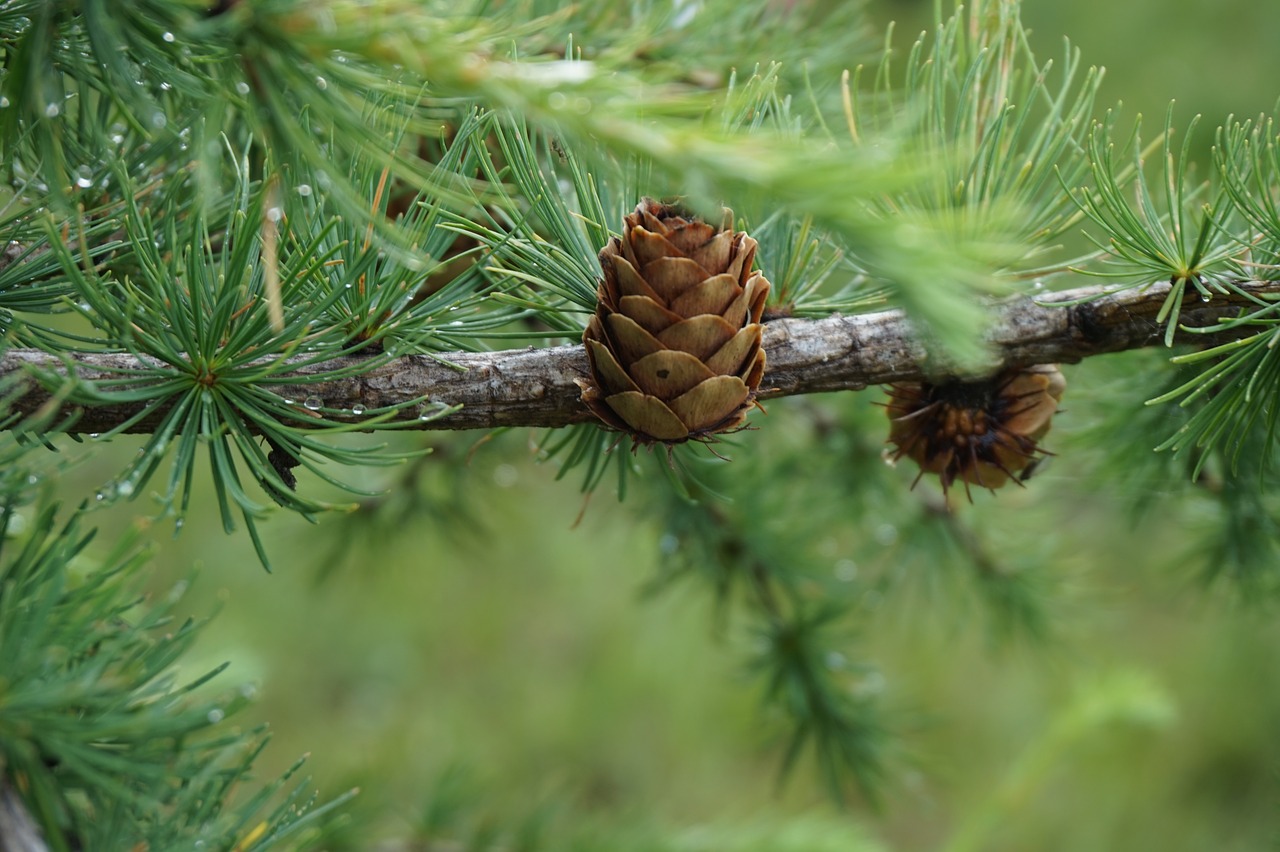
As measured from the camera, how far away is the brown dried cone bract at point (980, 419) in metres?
0.44

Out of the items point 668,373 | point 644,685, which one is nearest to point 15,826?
point 668,373

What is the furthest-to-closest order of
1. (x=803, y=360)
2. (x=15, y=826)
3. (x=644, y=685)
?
(x=644, y=685), (x=803, y=360), (x=15, y=826)

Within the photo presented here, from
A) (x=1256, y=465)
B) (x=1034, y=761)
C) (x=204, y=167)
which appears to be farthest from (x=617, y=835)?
(x=204, y=167)

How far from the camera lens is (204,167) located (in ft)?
0.84

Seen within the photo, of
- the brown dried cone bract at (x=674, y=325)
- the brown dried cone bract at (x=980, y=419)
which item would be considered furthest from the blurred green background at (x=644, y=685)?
Result: the brown dried cone bract at (x=674, y=325)

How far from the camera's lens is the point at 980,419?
44 centimetres

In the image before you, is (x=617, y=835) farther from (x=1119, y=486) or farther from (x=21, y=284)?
(x=21, y=284)

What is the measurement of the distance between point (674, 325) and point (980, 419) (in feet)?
0.58

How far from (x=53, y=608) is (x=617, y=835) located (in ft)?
1.79

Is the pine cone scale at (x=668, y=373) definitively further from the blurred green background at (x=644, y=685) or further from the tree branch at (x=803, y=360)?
the blurred green background at (x=644, y=685)

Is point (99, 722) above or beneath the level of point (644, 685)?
above

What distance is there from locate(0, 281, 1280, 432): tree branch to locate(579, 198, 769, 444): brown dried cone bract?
3cm

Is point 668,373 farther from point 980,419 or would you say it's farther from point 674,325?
point 980,419

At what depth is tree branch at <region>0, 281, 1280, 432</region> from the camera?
14.4 inches
